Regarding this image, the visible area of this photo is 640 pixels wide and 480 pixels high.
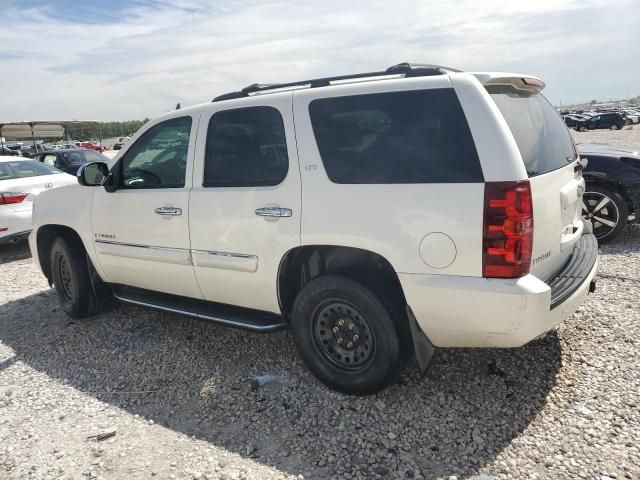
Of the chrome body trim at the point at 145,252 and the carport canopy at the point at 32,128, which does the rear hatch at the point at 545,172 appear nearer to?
the chrome body trim at the point at 145,252

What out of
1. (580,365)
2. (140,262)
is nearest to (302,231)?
(140,262)

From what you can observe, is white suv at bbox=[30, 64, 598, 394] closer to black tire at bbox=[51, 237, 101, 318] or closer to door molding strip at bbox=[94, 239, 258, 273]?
door molding strip at bbox=[94, 239, 258, 273]

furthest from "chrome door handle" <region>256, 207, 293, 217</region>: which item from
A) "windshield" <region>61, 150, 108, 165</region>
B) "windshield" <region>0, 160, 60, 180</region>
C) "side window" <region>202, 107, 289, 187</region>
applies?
"windshield" <region>61, 150, 108, 165</region>

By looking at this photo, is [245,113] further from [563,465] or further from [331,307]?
[563,465]

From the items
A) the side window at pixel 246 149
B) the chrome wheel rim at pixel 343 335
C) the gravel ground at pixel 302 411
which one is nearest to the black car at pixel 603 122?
the gravel ground at pixel 302 411

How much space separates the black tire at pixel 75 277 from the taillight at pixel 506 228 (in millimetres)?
3893

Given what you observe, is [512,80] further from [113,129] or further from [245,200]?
[113,129]

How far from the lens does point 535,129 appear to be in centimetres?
310

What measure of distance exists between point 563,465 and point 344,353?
1.37 m

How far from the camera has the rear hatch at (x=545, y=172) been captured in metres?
2.81

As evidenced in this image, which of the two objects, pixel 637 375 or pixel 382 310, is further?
pixel 637 375

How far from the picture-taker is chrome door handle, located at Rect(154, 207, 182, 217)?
12.6ft

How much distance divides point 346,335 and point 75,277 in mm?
2990

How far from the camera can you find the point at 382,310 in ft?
10.0
